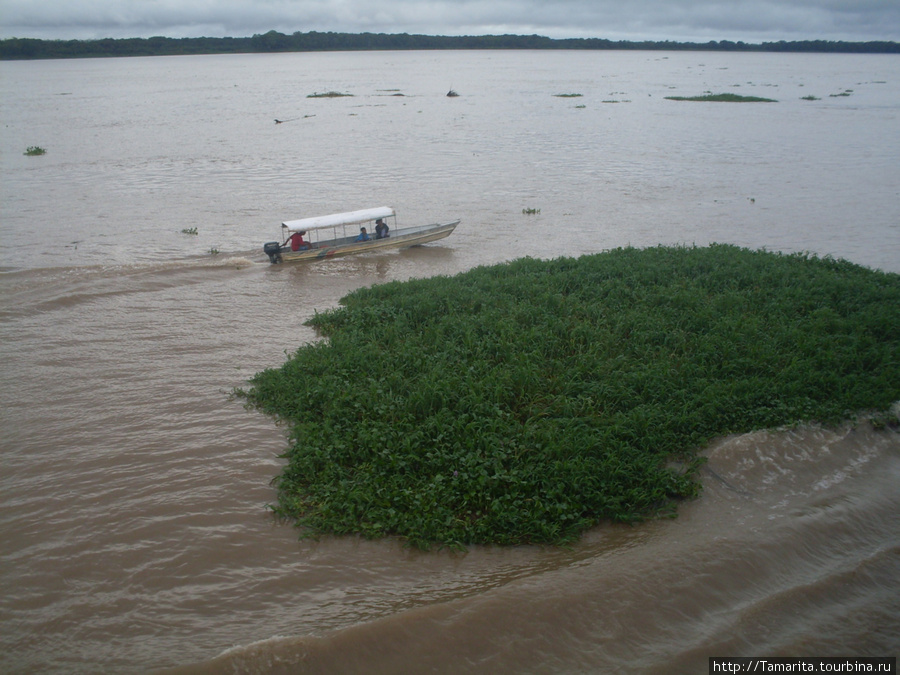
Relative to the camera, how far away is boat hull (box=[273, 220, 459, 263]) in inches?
609

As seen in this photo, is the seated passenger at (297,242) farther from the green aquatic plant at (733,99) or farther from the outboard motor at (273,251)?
the green aquatic plant at (733,99)

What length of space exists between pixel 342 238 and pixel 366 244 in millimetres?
801

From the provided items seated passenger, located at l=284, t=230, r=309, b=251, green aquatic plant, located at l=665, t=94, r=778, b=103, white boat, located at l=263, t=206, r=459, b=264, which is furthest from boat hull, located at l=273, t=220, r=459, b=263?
green aquatic plant, located at l=665, t=94, r=778, b=103

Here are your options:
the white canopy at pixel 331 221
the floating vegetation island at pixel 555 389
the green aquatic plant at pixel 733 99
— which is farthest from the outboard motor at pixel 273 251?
the green aquatic plant at pixel 733 99

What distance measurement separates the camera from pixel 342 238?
16.4 meters

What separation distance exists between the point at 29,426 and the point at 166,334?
3.21 metres

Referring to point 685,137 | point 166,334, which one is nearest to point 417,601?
point 166,334

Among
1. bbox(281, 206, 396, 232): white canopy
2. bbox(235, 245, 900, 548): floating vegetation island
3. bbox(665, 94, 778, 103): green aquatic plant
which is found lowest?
bbox(235, 245, 900, 548): floating vegetation island

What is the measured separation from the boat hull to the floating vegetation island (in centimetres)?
476

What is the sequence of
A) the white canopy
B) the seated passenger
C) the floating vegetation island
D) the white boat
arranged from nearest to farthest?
the floating vegetation island
the white canopy
the white boat
the seated passenger

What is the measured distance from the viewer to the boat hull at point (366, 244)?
15.5 metres

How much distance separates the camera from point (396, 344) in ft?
30.3

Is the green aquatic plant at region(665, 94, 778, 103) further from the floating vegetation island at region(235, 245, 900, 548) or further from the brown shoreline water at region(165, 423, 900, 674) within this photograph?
the brown shoreline water at region(165, 423, 900, 674)

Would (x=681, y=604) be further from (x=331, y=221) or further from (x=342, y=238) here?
(x=342, y=238)
